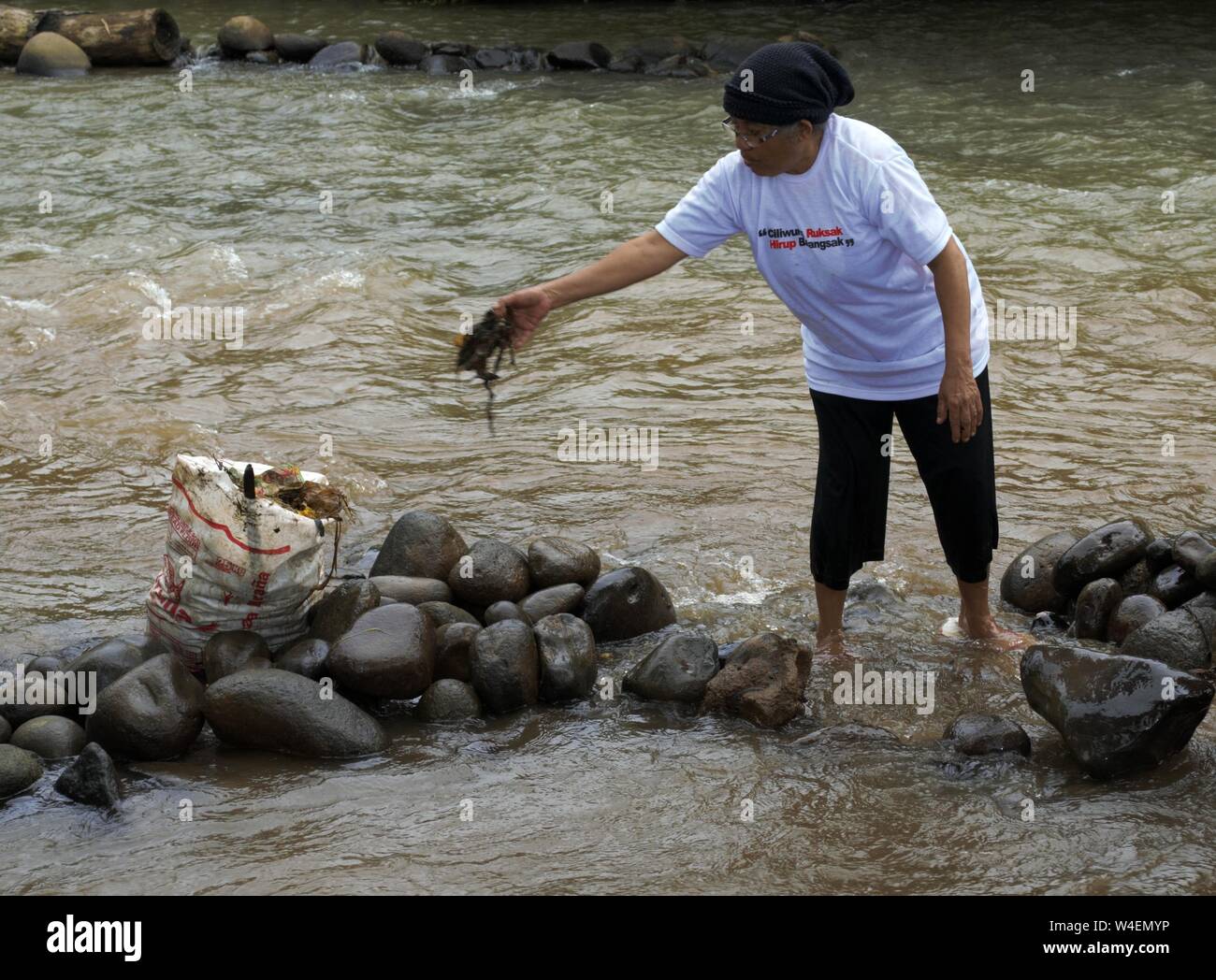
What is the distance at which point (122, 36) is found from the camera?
16.2 m

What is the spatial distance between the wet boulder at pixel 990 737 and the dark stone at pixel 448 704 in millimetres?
1508

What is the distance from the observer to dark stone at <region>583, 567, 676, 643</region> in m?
4.96

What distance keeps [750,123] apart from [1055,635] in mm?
2280

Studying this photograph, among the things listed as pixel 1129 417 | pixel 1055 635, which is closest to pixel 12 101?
pixel 1129 417

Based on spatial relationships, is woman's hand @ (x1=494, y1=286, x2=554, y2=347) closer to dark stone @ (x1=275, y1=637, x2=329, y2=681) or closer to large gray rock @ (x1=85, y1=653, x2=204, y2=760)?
dark stone @ (x1=275, y1=637, x2=329, y2=681)

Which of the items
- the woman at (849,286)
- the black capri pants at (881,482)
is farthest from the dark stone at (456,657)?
the black capri pants at (881,482)

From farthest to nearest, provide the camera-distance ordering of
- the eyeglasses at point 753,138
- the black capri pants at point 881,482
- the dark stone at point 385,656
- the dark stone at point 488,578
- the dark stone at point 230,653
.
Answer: the dark stone at point 488,578, the dark stone at point 230,653, the dark stone at point 385,656, the black capri pants at point 881,482, the eyeglasses at point 753,138

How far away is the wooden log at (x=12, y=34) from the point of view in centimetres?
1648

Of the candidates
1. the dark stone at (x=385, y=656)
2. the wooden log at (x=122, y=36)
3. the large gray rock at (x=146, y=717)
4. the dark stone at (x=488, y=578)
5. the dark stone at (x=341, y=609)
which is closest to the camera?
the large gray rock at (x=146, y=717)

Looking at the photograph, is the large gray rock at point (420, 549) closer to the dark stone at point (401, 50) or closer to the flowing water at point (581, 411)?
the flowing water at point (581, 411)

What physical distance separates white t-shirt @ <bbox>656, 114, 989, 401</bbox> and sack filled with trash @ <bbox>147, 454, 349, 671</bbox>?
1610 millimetres

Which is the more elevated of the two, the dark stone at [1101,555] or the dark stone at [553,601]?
the dark stone at [1101,555]

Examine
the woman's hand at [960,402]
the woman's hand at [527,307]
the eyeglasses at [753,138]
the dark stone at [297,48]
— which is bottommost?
the woman's hand at [960,402]

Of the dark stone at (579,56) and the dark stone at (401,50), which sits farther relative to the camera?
the dark stone at (401,50)
